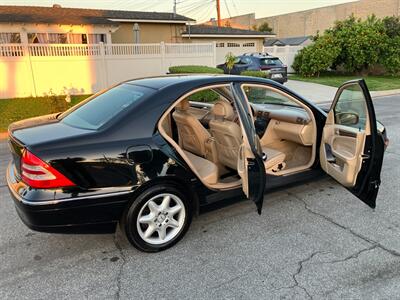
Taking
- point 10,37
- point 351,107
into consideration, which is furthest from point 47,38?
point 351,107

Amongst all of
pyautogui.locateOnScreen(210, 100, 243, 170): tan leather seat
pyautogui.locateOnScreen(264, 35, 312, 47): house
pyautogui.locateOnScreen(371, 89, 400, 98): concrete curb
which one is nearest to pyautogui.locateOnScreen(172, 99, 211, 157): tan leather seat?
pyautogui.locateOnScreen(210, 100, 243, 170): tan leather seat

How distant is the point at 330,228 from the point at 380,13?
37317 mm

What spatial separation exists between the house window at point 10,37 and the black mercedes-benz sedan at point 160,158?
59.3 feet

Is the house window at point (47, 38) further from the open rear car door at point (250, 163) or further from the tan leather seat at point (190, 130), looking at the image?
the open rear car door at point (250, 163)

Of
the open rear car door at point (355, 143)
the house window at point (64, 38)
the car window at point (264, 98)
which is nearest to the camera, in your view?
the open rear car door at point (355, 143)

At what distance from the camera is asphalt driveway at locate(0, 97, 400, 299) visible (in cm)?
249

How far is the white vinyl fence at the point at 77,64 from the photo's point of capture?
486 inches

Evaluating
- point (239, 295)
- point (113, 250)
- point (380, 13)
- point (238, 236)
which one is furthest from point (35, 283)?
point (380, 13)

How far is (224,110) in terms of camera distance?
12.0ft

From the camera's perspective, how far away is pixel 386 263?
2754 mm

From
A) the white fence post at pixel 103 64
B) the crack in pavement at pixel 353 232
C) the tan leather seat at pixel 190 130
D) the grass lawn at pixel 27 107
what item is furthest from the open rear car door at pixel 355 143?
the white fence post at pixel 103 64

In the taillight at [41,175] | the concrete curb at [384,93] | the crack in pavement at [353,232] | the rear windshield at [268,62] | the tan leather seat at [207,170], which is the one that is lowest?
the crack in pavement at [353,232]

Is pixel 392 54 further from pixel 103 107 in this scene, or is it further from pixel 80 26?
pixel 103 107

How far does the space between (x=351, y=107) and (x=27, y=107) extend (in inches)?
393
